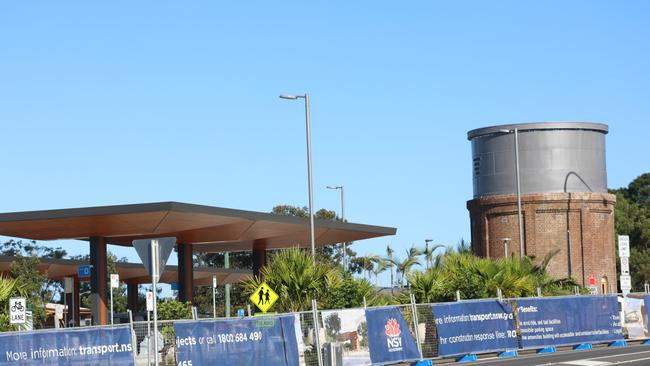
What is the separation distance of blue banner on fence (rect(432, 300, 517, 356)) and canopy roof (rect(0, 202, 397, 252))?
1232cm

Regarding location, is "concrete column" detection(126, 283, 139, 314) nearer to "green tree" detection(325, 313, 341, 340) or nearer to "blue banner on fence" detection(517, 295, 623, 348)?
"blue banner on fence" detection(517, 295, 623, 348)

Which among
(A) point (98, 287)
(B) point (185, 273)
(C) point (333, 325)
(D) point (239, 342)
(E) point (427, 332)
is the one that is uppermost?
(B) point (185, 273)

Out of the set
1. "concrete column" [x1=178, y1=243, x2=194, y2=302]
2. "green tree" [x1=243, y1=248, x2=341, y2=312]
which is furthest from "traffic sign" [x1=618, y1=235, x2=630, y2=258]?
"concrete column" [x1=178, y1=243, x2=194, y2=302]

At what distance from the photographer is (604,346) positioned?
122 feet

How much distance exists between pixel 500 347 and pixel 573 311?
12.5 feet

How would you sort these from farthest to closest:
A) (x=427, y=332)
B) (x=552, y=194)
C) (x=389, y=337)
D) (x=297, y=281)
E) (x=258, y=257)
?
(x=552, y=194) < (x=258, y=257) < (x=297, y=281) < (x=427, y=332) < (x=389, y=337)

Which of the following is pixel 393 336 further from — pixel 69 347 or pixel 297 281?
pixel 69 347

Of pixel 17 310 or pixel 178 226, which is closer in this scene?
pixel 17 310

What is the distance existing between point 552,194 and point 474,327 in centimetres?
3688

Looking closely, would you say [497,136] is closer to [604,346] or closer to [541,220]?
[541,220]

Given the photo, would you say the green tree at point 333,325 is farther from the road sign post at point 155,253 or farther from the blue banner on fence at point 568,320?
the blue banner on fence at point 568,320

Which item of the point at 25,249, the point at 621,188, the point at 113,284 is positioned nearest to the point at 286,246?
the point at 113,284

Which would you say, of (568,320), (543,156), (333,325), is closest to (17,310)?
(333,325)

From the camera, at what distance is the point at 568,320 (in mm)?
35062
